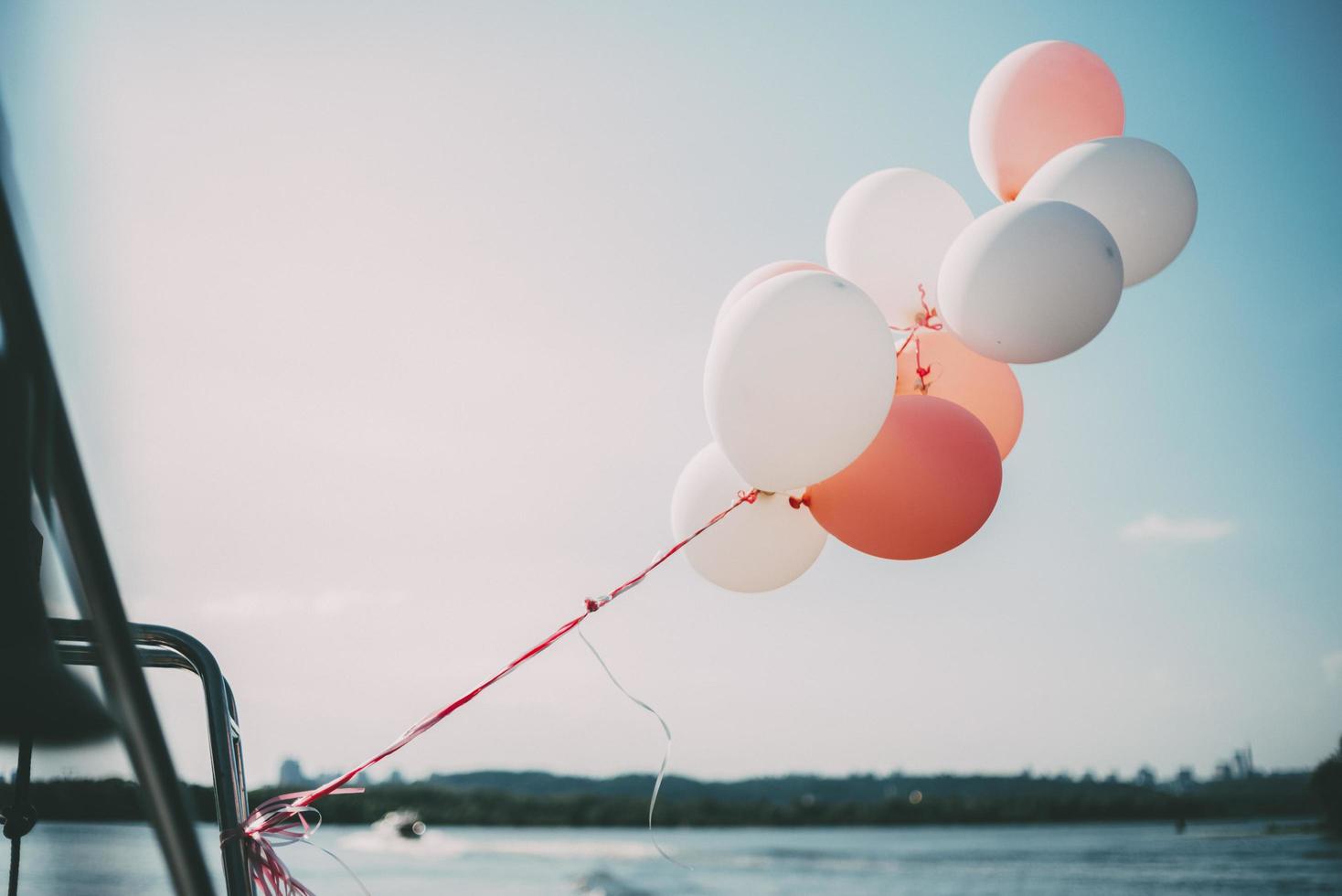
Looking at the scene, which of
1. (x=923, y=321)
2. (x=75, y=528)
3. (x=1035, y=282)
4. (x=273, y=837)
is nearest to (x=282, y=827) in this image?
(x=273, y=837)

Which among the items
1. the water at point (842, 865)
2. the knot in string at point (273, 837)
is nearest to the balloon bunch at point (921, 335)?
the knot in string at point (273, 837)

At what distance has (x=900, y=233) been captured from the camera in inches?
102

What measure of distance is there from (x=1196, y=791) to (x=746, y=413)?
6319cm

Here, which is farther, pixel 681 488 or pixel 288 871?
pixel 681 488

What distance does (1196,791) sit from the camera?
54.2 meters

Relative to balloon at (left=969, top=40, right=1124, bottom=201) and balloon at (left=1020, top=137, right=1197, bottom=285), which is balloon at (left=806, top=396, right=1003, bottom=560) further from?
balloon at (left=969, top=40, right=1124, bottom=201)

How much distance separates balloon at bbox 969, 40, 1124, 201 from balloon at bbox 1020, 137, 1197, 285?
153 millimetres

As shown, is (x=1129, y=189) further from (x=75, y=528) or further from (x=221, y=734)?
(x=75, y=528)

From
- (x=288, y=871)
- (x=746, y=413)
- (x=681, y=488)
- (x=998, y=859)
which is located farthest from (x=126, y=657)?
(x=998, y=859)

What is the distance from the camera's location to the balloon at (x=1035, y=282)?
2.03 m

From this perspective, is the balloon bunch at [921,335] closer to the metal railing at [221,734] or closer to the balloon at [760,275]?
the balloon at [760,275]

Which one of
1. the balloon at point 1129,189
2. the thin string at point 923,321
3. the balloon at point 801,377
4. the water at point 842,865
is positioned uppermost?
the balloon at point 1129,189

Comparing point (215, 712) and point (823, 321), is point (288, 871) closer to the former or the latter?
point (215, 712)

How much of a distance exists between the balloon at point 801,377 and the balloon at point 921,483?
0.12m
